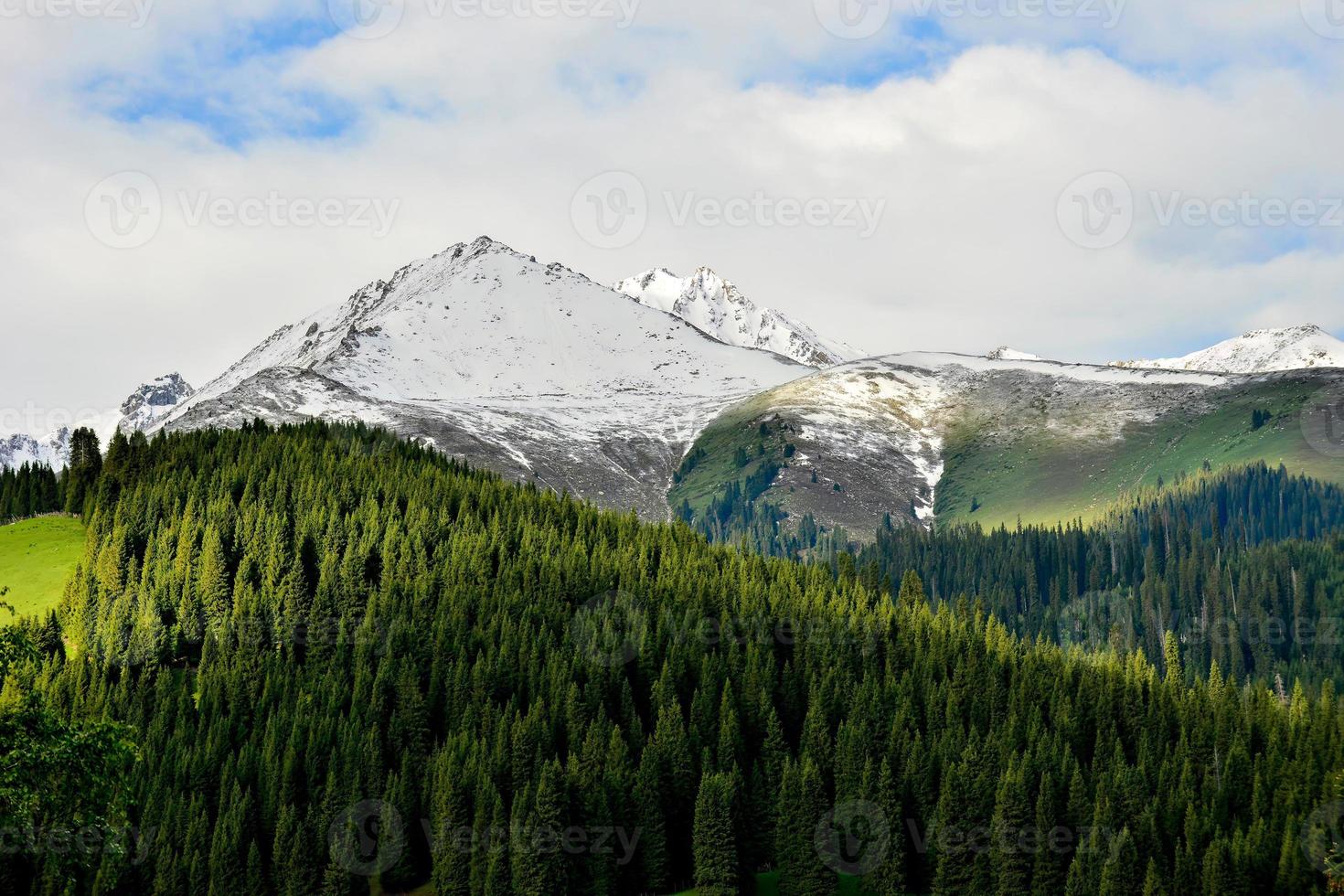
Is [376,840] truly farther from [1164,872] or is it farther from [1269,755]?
[1269,755]

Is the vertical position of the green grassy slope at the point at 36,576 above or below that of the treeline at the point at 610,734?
above

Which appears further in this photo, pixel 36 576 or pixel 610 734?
pixel 36 576

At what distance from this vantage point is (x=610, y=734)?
142625 mm

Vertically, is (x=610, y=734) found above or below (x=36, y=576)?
below

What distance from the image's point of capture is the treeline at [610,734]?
125875mm

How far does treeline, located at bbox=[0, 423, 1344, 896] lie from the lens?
125875 mm

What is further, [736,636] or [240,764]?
[736,636]

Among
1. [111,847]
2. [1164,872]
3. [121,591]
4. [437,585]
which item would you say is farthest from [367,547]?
[111,847]

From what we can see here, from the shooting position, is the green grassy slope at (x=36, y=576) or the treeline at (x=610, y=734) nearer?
the treeline at (x=610, y=734)

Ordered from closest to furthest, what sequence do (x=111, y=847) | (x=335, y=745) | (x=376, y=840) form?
(x=111, y=847) → (x=376, y=840) → (x=335, y=745)

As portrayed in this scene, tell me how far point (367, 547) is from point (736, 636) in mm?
56741

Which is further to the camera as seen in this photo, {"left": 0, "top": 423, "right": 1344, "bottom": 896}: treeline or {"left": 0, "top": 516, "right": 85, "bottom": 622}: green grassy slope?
{"left": 0, "top": 516, "right": 85, "bottom": 622}: green grassy slope

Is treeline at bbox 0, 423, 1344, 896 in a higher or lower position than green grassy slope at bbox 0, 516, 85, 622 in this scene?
lower

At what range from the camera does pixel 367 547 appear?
19362 centimetres
